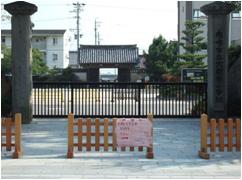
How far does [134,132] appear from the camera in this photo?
394 inches

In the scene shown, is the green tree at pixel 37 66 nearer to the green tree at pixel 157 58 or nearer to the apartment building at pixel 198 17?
the green tree at pixel 157 58

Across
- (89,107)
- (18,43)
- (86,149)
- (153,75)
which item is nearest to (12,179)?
(86,149)

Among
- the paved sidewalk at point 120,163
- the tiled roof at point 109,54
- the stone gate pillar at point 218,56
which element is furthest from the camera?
the tiled roof at point 109,54

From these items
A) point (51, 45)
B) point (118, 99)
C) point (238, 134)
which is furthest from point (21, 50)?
point (51, 45)

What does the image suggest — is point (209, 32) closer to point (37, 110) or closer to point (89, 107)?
point (89, 107)

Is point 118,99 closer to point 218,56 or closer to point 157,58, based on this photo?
point 218,56

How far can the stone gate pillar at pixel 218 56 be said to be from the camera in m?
15.0

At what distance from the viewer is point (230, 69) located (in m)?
17.4

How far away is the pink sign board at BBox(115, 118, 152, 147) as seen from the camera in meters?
9.98

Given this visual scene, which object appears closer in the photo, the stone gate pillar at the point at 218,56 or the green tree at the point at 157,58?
the stone gate pillar at the point at 218,56

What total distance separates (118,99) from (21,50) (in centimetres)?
474

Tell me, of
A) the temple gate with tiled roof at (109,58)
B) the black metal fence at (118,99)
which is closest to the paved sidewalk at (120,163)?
the black metal fence at (118,99)

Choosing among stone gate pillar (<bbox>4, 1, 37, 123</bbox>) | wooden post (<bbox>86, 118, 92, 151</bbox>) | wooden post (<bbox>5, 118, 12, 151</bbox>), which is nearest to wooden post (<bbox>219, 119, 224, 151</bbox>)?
wooden post (<bbox>86, 118, 92, 151</bbox>)

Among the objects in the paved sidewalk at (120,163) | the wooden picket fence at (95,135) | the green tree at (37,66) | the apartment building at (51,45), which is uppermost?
the apartment building at (51,45)
